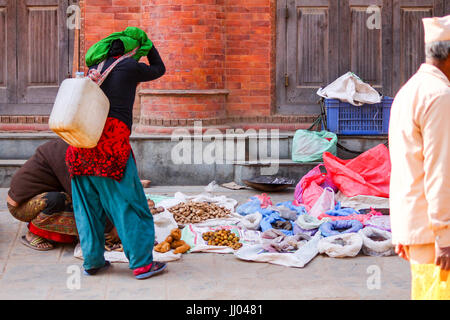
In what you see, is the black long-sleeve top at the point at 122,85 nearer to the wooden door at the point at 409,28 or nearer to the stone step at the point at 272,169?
the stone step at the point at 272,169

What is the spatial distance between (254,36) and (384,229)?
4.04 metres

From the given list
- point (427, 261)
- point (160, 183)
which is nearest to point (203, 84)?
point (160, 183)

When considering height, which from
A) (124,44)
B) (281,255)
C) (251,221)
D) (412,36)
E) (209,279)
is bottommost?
(209,279)

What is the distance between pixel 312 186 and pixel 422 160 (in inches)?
177

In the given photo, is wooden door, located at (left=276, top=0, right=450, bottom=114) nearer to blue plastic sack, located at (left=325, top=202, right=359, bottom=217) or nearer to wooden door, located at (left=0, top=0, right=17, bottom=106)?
blue plastic sack, located at (left=325, top=202, right=359, bottom=217)

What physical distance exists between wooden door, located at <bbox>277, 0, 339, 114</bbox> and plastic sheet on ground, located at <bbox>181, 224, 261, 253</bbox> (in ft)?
11.5

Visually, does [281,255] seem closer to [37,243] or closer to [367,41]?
[37,243]

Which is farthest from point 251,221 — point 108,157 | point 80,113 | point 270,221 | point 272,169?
point 80,113

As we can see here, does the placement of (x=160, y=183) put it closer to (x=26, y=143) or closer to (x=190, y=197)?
(x=190, y=197)

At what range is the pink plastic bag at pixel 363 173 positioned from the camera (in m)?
7.51

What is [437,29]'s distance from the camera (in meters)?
3.20

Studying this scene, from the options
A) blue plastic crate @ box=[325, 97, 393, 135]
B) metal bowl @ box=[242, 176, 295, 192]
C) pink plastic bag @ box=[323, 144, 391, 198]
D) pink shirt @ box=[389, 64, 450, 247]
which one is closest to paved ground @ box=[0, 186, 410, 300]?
pink plastic bag @ box=[323, 144, 391, 198]

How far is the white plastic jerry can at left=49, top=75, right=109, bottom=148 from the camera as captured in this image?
15.9 ft

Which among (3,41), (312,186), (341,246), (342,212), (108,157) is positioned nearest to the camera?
(108,157)
